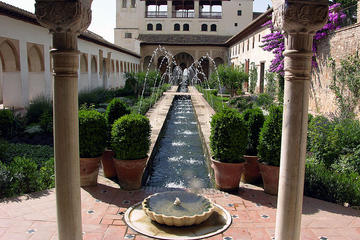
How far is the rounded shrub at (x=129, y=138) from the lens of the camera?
4.93 metres

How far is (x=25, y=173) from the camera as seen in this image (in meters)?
4.98

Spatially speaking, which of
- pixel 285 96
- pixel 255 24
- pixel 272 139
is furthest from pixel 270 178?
pixel 255 24

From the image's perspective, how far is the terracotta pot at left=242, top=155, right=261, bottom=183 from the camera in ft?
17.7

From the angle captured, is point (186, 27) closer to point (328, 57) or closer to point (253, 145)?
point (328, 57)

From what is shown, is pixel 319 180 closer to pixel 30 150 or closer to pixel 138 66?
pixel 30 150

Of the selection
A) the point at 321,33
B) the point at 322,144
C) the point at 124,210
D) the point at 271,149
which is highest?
the point at 321,33

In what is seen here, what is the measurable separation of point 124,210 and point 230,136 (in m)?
1.82

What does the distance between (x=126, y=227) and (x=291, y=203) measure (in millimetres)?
1955

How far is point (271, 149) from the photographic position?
4.79 metres

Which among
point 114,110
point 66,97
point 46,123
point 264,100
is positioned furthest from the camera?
point 264,100

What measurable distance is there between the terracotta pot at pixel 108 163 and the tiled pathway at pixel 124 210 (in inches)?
21.9

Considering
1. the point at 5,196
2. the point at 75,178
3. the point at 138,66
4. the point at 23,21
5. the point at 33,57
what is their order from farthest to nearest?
the point at 138,66
the point at 33,57
the point at 23,21
the point at 5,196
the point at 75,178

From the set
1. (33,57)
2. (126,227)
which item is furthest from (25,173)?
(33,57)

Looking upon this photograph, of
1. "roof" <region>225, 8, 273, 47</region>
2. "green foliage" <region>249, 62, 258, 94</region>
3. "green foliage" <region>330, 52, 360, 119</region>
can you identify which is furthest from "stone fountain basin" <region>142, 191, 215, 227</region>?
"green foliage" <region>249, 62, 258, 94</region>
